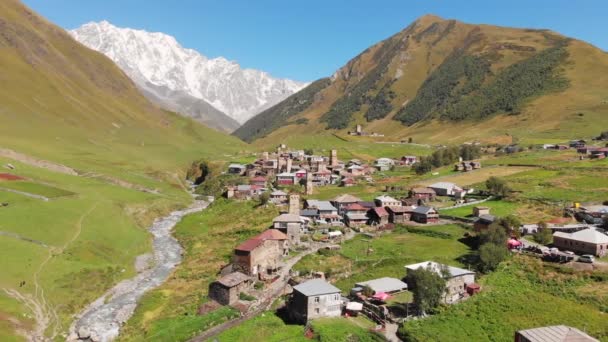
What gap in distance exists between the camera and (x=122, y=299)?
2516 inches

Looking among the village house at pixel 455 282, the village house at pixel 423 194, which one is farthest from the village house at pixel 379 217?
the village house at pixel 455 282

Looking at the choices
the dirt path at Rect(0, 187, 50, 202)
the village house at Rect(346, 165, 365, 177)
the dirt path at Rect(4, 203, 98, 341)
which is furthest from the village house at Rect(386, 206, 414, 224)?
the dirt path at Rect(0, 187, 50, 202)

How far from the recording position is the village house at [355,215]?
90188mm

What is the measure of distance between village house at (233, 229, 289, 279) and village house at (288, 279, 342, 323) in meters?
15.4

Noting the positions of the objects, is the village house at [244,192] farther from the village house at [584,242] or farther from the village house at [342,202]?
the village house at [584,242]

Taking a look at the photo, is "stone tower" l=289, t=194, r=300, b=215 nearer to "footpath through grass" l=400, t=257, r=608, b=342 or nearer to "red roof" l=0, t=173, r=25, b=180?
"footpath through grass" l=400, t=257, r=608, b=342

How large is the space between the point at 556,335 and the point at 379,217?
5267 cm

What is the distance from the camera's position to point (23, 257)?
6681 centimetres

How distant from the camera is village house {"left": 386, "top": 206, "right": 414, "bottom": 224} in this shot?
88.5 meters

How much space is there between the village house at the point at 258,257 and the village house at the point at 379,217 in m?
24.8

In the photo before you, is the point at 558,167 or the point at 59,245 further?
the point at 558,167

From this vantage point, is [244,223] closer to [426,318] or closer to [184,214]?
[184,214]

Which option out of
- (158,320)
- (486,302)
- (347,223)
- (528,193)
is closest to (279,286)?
(158,320)

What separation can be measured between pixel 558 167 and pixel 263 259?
8447cm
